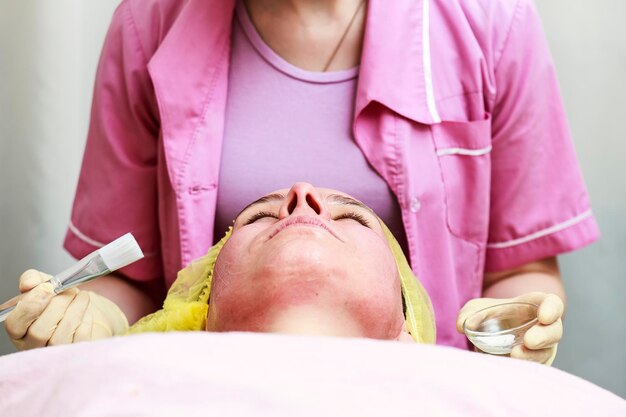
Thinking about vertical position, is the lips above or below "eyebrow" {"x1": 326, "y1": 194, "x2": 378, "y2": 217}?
above

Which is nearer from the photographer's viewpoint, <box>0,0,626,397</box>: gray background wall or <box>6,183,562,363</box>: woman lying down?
<box>6,183,562,363</box>: woman lying down

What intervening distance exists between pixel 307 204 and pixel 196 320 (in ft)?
0.64

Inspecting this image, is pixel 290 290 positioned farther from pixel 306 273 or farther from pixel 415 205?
pixel 415 205

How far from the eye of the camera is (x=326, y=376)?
2.30 feet

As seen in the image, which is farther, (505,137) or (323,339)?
(505,137)

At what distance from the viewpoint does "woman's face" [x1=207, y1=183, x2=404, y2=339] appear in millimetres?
878

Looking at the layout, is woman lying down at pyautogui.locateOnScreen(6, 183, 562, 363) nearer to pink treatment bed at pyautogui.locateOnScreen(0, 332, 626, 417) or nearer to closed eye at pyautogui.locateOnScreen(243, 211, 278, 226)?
closed eye at pyautogui.locateOnScreen(243, 211, 278, 226)

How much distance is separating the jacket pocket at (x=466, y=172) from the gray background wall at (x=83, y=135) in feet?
1.44

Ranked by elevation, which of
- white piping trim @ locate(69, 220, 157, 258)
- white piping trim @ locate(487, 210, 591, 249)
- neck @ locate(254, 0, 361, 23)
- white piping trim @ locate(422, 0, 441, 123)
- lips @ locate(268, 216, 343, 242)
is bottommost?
white piping trim @ locate(487, 210, 591, 249)

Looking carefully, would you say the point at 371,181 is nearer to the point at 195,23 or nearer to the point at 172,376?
the point at 195,23

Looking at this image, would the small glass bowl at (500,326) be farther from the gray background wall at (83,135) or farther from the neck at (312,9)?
the gray background wall at (83,135)

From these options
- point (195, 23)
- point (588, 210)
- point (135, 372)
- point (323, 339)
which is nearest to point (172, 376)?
point (135, 372)

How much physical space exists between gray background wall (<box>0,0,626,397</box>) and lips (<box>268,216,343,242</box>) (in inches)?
35.0

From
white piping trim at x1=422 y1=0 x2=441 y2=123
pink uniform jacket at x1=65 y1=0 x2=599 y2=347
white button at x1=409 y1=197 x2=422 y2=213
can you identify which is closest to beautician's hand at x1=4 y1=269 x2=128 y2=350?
pink uniform jacket at x1=65 y1=0 x2=599 y2=347
